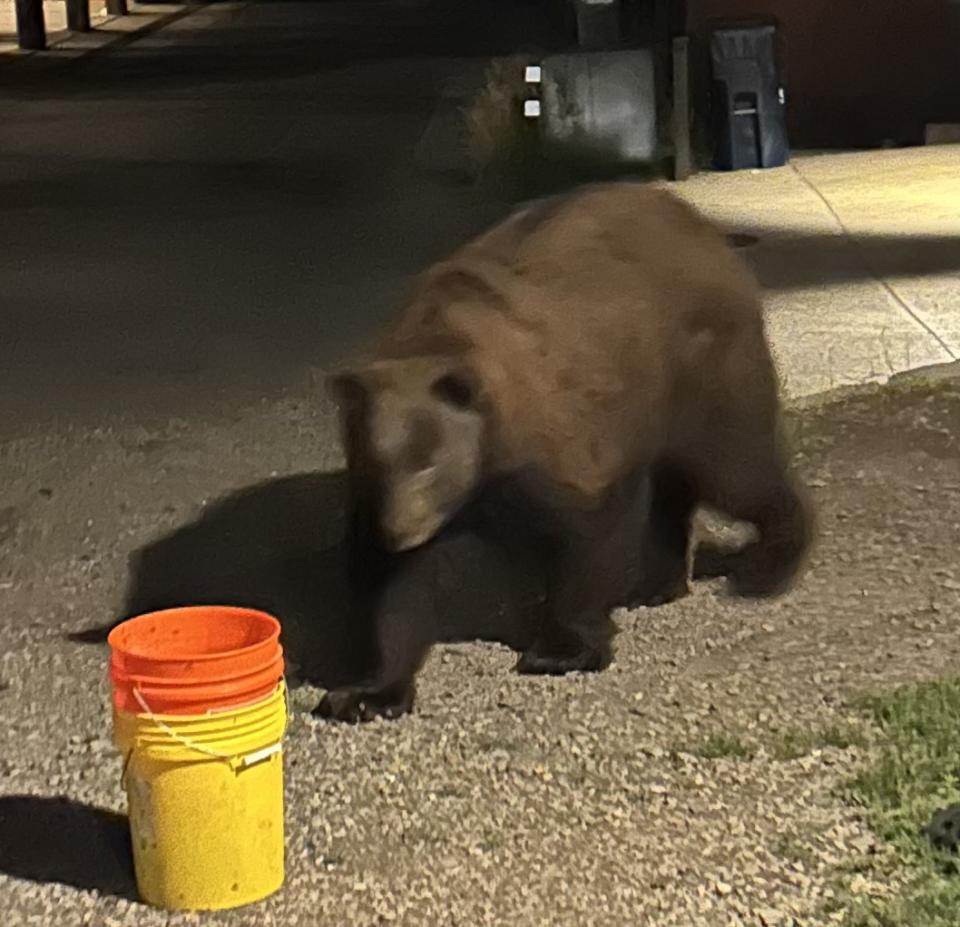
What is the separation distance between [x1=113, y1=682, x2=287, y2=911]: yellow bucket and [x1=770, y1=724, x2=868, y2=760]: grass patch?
49.8 inches

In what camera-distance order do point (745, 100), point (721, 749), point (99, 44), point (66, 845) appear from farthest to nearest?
point (99, 44), point (745, 100), point (721, 749), point (66, 845)

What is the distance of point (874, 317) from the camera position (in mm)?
9320

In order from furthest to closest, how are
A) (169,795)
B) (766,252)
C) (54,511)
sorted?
(766,252) → (54,511) → (169,795)

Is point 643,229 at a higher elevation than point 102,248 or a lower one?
higher

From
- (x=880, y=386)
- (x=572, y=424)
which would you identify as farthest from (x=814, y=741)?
(x=880, y=386)

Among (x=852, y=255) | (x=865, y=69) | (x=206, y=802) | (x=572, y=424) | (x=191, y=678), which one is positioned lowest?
(x=852, y=255)

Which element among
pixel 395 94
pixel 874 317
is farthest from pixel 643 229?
pixel 395 94

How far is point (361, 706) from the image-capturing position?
4836 millimetres

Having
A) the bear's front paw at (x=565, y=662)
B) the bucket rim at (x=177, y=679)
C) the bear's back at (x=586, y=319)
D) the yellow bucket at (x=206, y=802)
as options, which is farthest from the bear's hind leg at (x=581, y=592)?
the bucket rim at (x=177, y=679)

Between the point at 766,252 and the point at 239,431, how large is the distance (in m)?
4.32

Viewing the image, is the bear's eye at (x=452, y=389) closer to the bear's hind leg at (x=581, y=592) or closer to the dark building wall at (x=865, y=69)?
the bear's hind leg at (x=581, y=592)

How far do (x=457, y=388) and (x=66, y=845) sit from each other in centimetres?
128

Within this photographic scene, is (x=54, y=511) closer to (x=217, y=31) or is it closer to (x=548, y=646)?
(x=548, y=646)

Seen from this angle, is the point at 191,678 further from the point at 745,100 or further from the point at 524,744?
the point at 745,100
